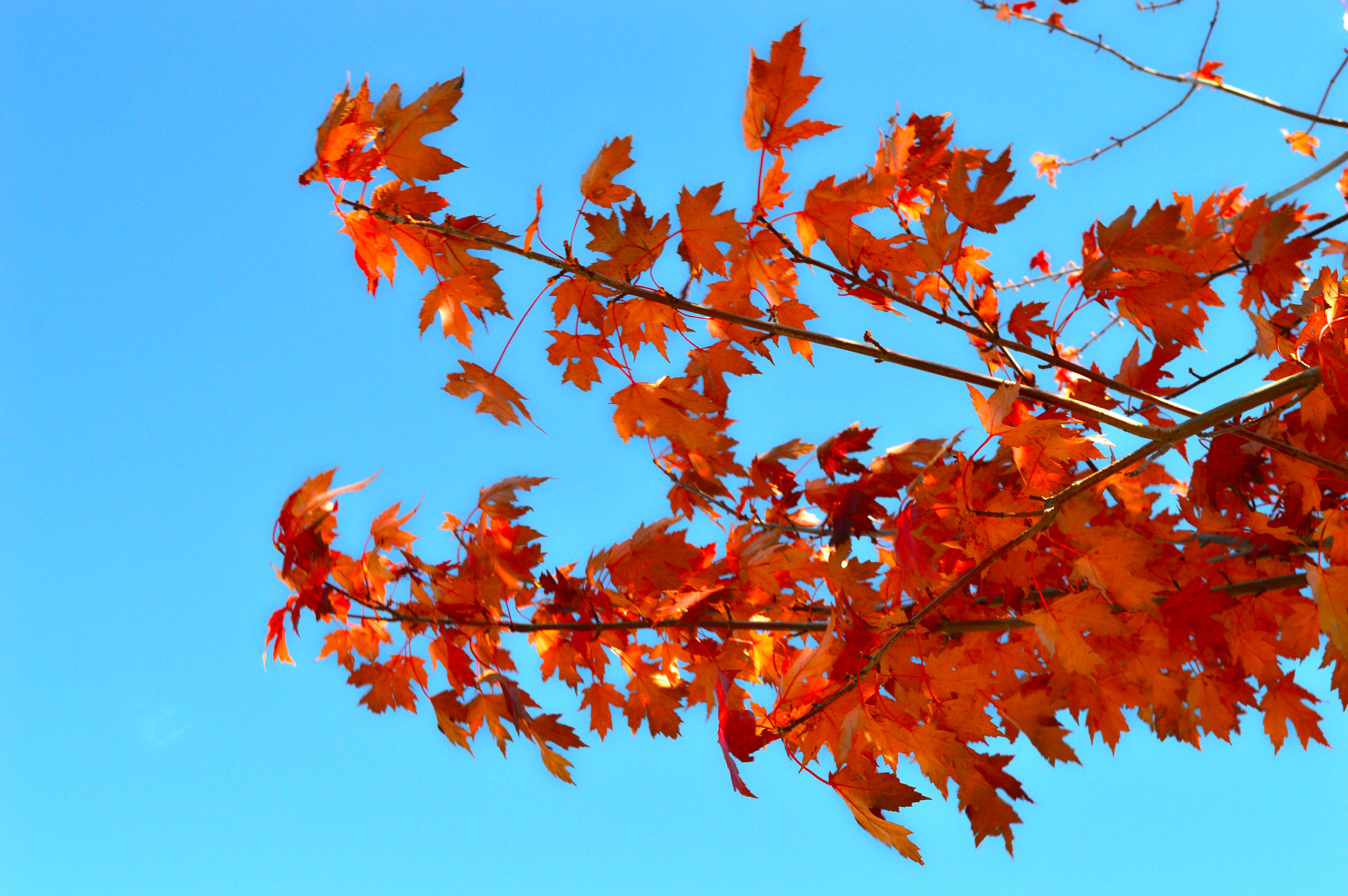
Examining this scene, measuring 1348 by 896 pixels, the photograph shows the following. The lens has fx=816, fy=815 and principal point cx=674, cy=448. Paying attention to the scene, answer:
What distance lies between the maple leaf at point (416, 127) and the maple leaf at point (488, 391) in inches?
16.9

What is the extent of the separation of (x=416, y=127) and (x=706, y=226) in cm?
59

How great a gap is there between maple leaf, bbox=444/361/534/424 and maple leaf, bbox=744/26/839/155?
75 cm

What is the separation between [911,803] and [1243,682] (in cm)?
158

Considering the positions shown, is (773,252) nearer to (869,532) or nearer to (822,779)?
(869,532)

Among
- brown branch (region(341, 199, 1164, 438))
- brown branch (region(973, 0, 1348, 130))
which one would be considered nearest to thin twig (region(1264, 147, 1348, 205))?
brown branch (region(973, 0, 1348, 130))

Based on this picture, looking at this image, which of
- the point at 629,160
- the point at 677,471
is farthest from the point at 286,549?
the point at 629,160

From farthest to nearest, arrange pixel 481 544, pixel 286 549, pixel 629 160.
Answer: pixel 481 544 → pixel 286 549 → pixel 629 160

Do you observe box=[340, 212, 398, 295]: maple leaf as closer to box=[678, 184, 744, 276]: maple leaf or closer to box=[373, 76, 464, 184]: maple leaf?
box=[373, 76, 464, 184]: maple leaf

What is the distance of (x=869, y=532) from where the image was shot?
2.14 metres

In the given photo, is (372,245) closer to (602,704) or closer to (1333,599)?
(602,704)

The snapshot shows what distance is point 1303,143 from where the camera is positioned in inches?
184

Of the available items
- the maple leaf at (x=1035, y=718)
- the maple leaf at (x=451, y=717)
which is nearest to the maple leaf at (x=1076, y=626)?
the maple leaf at (x=1035, y=718)

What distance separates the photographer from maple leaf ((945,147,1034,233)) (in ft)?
5.12

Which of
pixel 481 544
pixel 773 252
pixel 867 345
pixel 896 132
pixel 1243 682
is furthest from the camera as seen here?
pixel 1243 682
